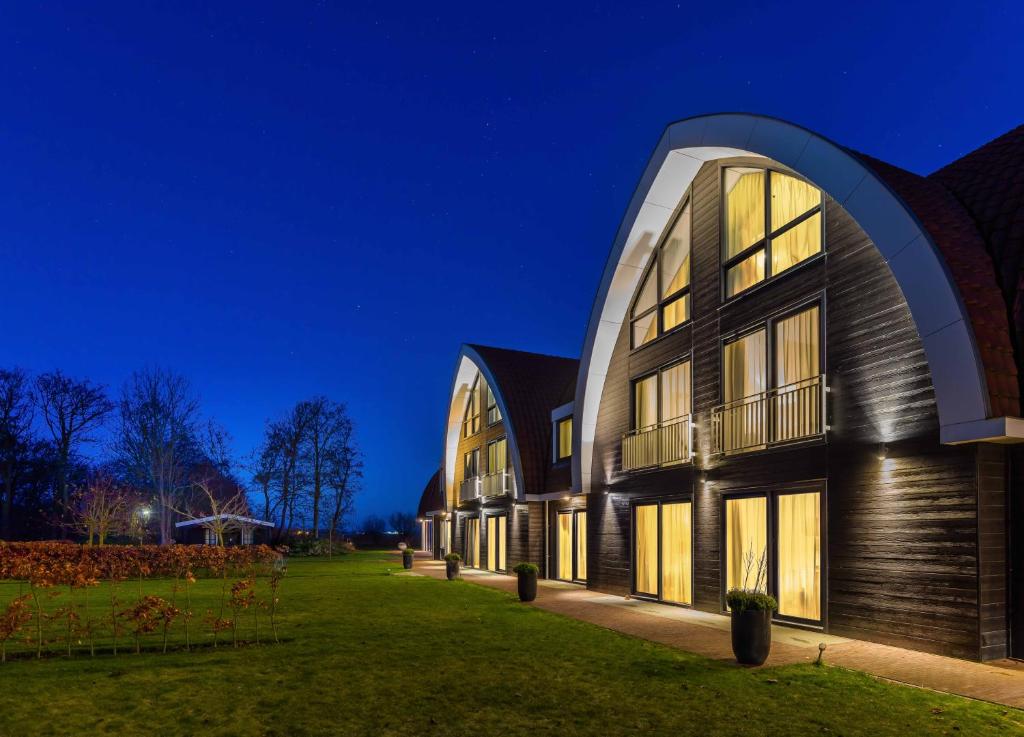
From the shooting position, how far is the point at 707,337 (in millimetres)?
16125

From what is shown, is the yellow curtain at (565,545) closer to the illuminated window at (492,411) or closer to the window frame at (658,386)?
the window frame at (658,386)

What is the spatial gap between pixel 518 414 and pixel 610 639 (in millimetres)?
16984

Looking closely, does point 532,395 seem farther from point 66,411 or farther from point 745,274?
point 66,411

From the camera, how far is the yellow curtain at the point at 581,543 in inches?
910

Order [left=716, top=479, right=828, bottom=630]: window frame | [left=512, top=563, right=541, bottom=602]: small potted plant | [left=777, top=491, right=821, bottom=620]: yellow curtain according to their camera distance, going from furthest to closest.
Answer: [left=512, top=563, right=541, bottom=602]: small potted plant → [left=777, top=491, right=821, bottom=620]: yellow curtain → [left=716, top=479, right=828, bottom=630]: window frame

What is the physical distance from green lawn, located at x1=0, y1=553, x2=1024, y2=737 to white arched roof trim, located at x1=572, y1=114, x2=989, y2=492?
3.96 meters

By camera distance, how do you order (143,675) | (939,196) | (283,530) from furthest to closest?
(283,530) → (939,196) → (143,675)

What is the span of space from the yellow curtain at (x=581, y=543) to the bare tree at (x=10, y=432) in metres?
40.8

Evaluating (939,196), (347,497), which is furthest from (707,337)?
(347,497)

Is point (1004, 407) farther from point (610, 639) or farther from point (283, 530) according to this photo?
point (283, 530)

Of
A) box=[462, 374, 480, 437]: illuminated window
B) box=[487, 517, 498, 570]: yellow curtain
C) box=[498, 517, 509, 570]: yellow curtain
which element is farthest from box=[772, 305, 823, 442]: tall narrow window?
box=[462, 374, 480, 437]: illuminated window

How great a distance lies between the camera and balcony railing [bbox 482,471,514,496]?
95.0 feet

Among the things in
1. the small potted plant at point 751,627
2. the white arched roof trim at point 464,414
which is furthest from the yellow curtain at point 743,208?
the white arched roof trim at point 464,414

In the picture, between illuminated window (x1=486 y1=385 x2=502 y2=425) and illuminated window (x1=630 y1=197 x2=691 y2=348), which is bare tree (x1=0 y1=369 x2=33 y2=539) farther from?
illuminated window (x1=630 y1=197 x2=691 y2=348)
